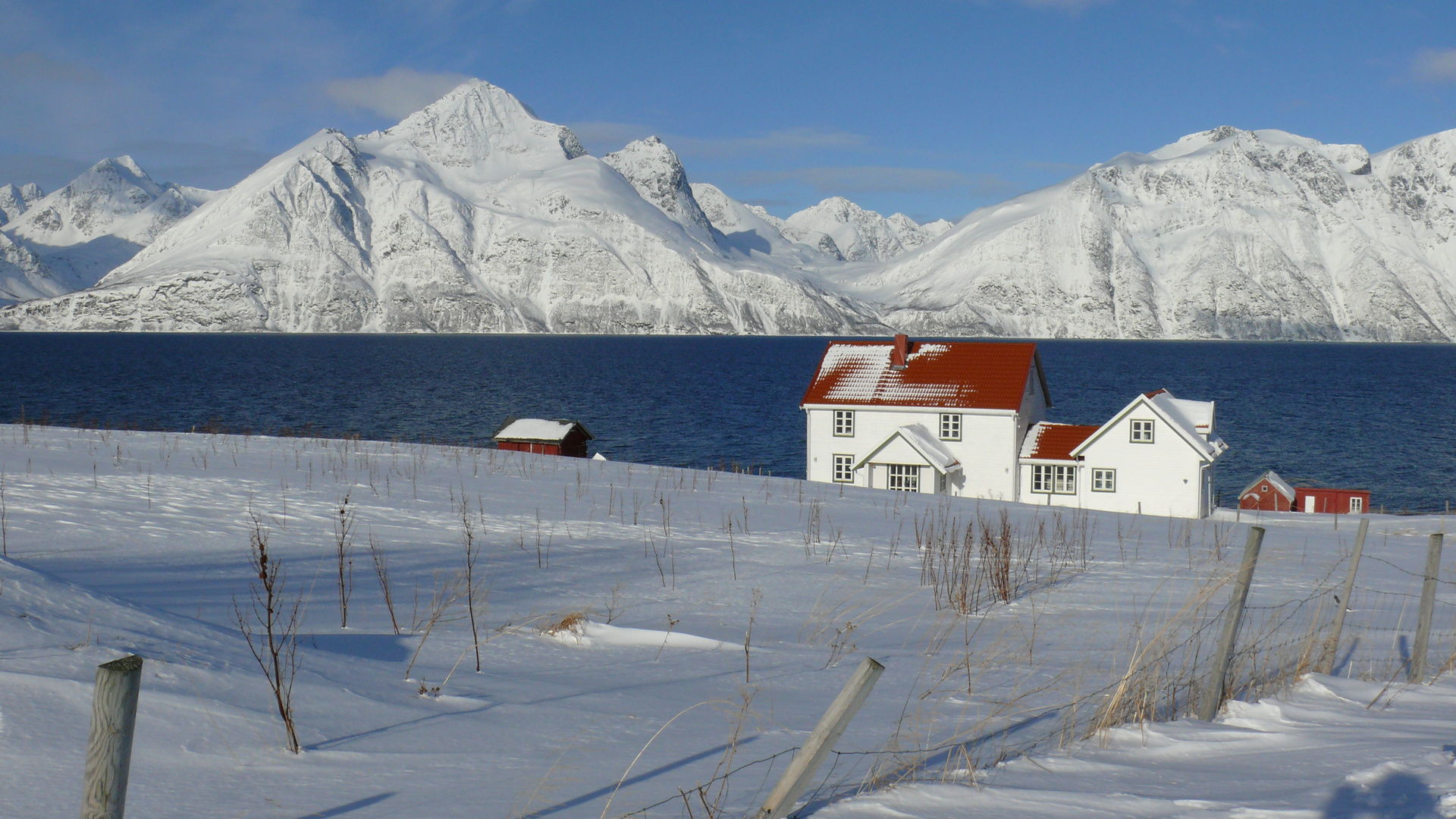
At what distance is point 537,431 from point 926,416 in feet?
59.2

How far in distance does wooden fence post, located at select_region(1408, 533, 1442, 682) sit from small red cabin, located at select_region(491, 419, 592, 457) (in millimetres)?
37627

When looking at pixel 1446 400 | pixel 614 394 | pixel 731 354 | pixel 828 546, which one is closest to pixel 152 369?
pixel 614 394

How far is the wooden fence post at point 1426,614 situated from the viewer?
6801 millimetres

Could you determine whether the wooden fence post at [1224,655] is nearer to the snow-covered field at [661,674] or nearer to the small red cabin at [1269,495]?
the snow-covered field at [661,674]

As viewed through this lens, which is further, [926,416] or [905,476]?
[926,416]

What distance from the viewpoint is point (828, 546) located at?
1320cm

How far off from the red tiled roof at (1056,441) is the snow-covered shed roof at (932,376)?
84.1 inches

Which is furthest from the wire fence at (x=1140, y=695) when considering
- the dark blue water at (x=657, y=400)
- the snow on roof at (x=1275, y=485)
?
the snow on roof at (x=1275, y=485)

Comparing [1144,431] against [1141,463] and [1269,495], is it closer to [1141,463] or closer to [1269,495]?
[1141,463]

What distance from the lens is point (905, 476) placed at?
36656 mm

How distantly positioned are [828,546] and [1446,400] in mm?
109619

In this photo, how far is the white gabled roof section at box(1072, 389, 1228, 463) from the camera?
3475 cm

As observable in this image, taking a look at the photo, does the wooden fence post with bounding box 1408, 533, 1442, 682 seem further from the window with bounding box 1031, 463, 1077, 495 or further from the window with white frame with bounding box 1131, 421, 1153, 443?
the window with bounding box 1031, 463, 1077, 495

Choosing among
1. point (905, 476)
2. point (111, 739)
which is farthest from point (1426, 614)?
point (905, 476)
